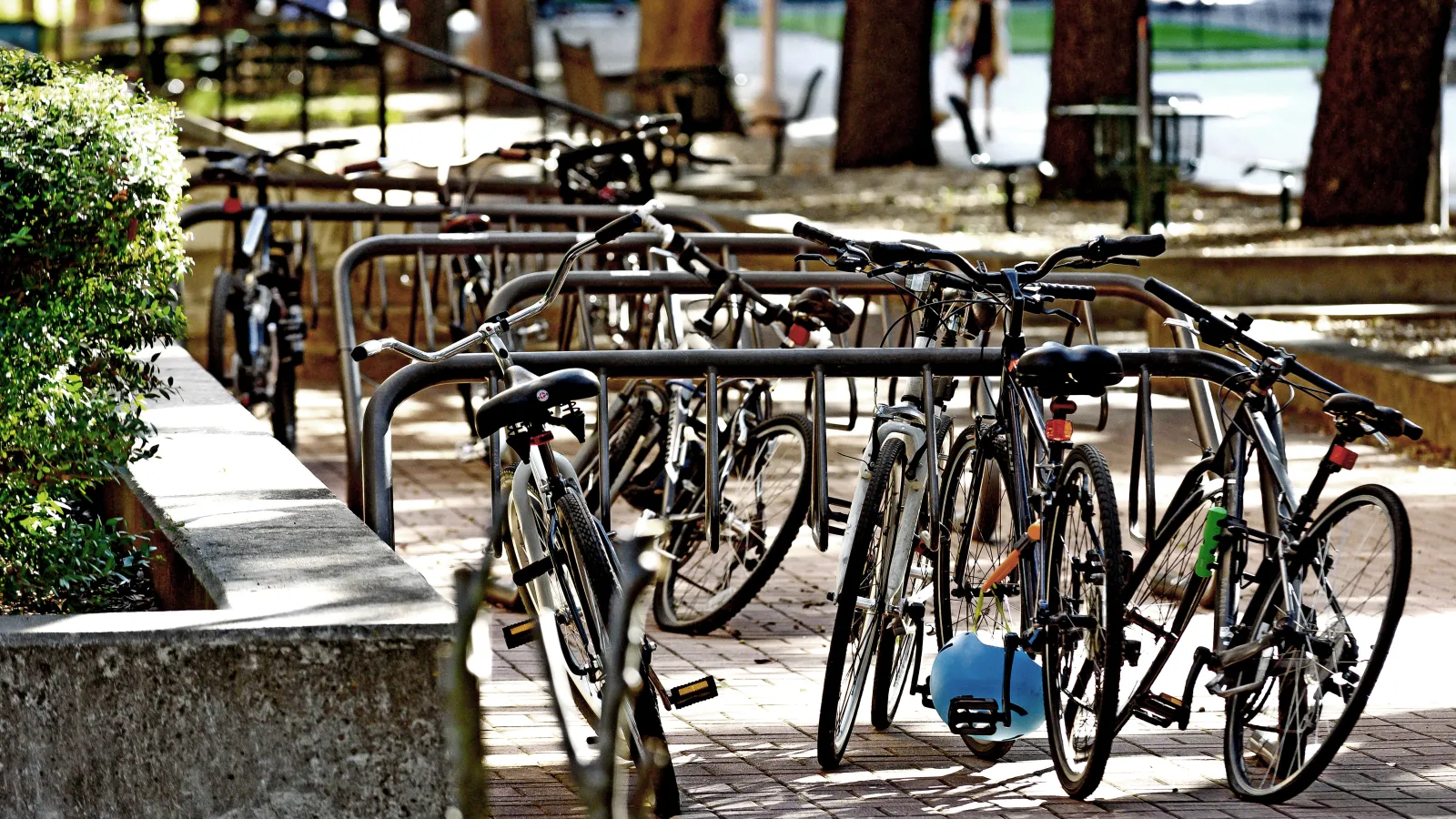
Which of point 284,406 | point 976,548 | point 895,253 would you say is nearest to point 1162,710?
point 976,548

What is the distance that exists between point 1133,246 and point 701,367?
1.06m

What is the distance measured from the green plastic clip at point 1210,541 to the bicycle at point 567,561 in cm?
108

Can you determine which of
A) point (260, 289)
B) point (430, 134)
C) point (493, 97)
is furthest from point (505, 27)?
point (260, 289)

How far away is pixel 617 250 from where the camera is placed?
25.3 ft

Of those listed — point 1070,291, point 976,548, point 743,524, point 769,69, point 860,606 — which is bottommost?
point 743,524

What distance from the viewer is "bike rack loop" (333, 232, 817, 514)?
7086 millimetres

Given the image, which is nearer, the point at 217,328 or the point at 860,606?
the point at 860,606

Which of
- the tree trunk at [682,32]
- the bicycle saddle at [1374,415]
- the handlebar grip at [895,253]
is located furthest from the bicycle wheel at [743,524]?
the tree trunk at [682,32]

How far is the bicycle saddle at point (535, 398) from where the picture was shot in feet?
14.0

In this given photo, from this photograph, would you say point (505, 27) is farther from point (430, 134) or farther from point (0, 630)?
point (0, 630)

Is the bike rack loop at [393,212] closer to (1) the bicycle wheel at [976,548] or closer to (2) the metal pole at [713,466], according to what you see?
(2) the metal pole at [713,466]

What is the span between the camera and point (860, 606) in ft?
15.8

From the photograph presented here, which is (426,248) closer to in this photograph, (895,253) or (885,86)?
(895,253)

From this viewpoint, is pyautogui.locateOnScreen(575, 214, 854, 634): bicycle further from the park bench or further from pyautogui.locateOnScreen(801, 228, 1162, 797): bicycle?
the park bench
